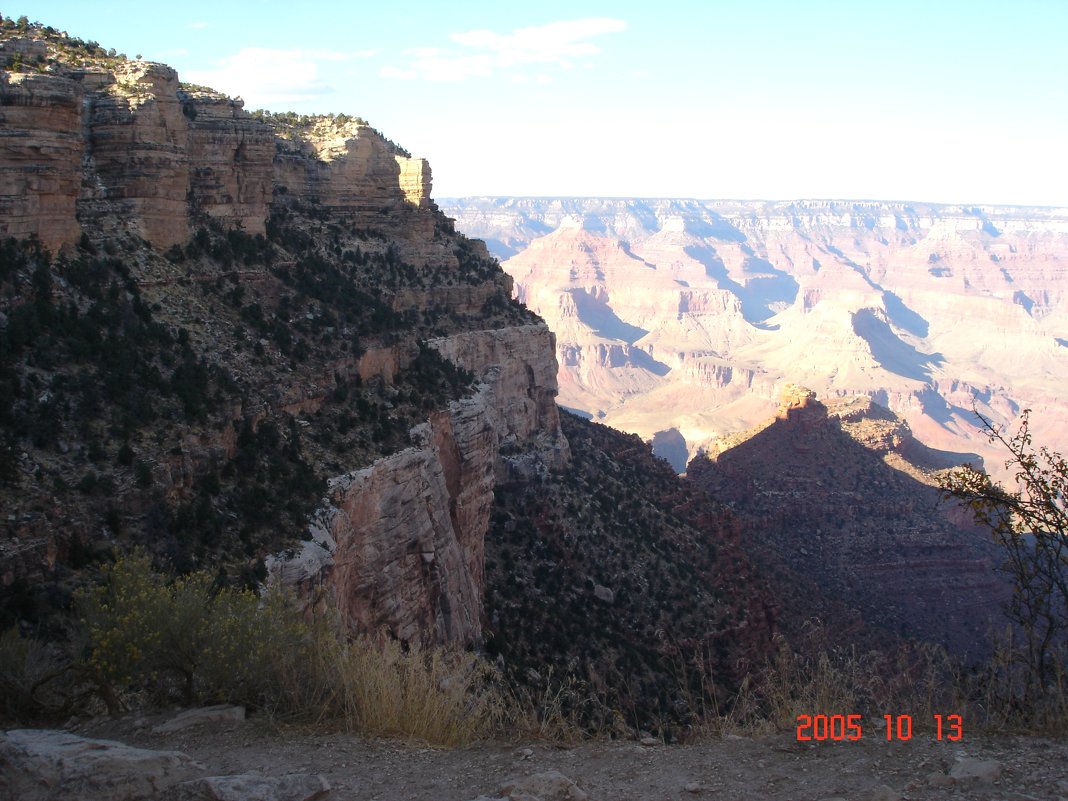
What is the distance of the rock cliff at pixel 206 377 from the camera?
18.4 metres

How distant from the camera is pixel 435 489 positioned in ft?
89.2

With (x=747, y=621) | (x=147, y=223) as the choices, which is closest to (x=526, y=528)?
(x=747, y=621)

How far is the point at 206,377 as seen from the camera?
2297 centimetres

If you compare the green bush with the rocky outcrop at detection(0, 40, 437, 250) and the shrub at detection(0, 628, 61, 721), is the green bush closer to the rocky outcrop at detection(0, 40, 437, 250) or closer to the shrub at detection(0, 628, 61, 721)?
the shrub at detection(0, 628, 61, 721)

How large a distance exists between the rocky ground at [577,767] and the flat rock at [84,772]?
0.7 inches

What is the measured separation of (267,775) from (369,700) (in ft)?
5.84

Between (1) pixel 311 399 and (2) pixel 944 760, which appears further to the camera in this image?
(1) pixel 311 399

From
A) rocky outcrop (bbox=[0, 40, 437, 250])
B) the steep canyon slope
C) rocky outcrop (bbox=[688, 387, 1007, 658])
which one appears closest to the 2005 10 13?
the steep canyon slope

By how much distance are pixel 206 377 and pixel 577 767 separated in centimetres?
1546

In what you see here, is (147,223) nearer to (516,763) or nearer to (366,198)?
(366,198)

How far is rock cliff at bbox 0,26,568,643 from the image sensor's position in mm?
18359

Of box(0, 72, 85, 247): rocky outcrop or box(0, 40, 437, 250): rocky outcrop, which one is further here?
box(0, 40, 437, 250): rocky outcrop

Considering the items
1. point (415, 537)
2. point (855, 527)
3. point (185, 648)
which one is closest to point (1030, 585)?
point (185, 648)

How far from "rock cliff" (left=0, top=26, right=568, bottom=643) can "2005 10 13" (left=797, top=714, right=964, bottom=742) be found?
10.2 m
